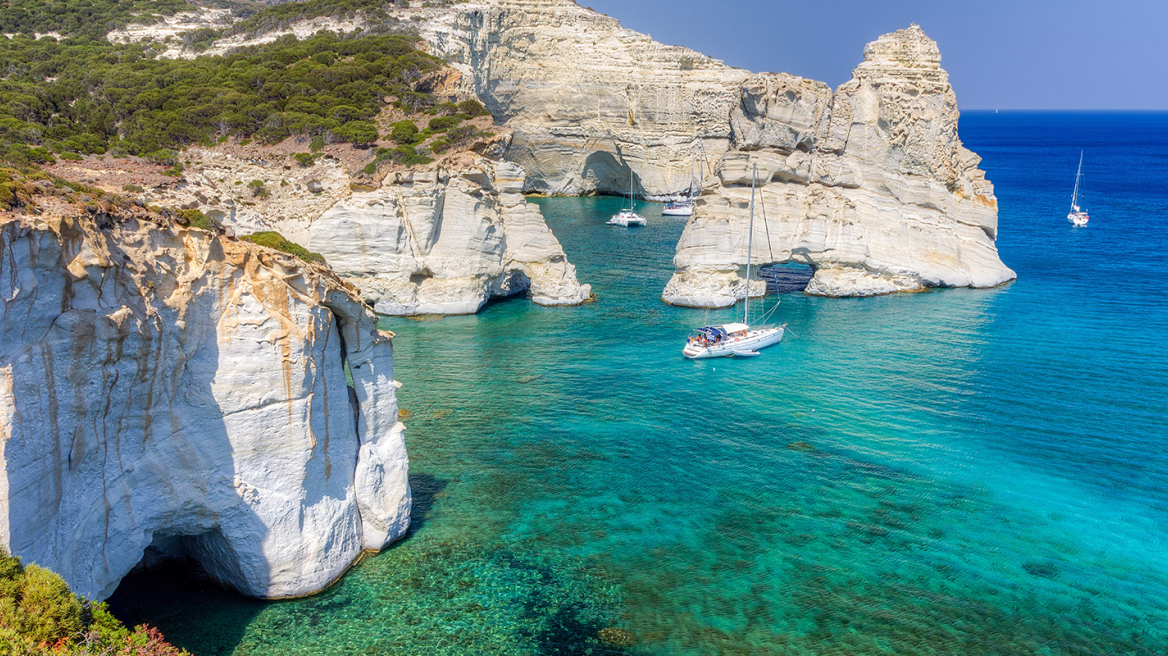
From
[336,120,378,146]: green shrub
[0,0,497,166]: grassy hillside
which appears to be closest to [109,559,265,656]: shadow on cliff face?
[0,0,497,166]: grassy hillside

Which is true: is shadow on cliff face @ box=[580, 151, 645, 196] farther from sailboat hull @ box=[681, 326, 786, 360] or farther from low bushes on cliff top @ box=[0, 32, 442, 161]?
sailboat hull @ box=[681, 326, 786, 360]

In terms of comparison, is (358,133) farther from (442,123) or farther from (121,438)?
(121,438)

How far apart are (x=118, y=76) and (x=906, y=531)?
159 feet

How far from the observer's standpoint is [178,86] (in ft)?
152

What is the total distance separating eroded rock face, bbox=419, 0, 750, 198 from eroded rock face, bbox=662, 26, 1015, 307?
37366 mm

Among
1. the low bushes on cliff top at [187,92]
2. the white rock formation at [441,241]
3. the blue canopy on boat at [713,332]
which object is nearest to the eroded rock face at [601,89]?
the low bushes on cliff top at [187,92]

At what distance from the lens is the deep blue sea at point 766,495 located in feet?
52.5

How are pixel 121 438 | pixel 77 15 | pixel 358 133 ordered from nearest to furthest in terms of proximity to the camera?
pixel 121 438 < pixel 358 133 < pixel 77 15

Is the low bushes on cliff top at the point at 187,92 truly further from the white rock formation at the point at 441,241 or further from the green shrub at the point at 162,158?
the white rock formation at the point at 441,241

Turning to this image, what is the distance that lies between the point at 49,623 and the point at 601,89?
79.7 metres

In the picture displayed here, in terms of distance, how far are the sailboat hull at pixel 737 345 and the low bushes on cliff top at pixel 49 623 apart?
2645 cm

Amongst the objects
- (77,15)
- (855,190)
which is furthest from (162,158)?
(855,190)

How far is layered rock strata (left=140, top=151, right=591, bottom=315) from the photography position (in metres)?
39.0

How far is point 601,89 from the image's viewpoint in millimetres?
84062
